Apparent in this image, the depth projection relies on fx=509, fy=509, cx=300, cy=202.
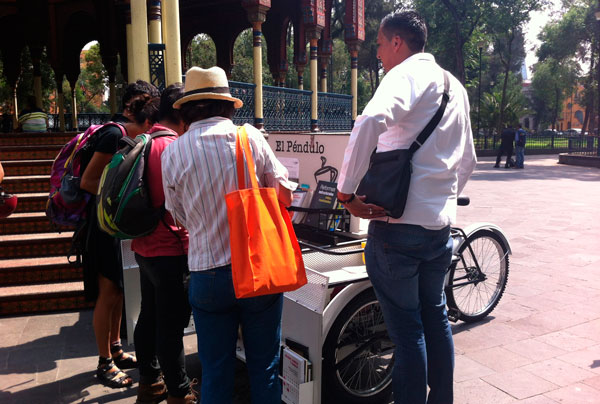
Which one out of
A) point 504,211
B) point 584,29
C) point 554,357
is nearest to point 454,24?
point 584,29

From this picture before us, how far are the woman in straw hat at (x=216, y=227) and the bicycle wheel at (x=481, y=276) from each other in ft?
7.67

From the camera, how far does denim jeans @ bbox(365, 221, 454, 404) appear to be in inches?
92.5

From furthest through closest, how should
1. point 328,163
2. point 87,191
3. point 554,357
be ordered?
point 554,357, point 328,163, point 87,191

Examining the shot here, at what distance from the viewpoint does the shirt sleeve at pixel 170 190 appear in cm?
235

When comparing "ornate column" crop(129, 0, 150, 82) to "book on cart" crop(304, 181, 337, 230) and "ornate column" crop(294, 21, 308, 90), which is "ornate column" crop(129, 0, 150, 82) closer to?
"book on cart" crop(304, 181, 337, 230)

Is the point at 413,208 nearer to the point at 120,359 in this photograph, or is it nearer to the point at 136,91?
the point at 136,91

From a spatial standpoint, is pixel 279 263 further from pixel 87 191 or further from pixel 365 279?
pixel 87 191

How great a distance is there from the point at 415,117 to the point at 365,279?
1.14 metres

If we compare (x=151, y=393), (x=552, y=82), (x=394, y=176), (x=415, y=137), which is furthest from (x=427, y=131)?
(x=552, y=82)

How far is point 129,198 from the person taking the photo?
2625 millimetres

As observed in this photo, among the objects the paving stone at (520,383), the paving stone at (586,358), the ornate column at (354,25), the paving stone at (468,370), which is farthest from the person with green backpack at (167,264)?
the ornate column at (354,25)

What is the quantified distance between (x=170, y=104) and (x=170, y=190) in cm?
69

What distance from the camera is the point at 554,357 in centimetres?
385

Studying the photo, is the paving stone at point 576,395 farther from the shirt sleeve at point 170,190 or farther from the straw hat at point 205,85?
the straw hat at point 205,85
